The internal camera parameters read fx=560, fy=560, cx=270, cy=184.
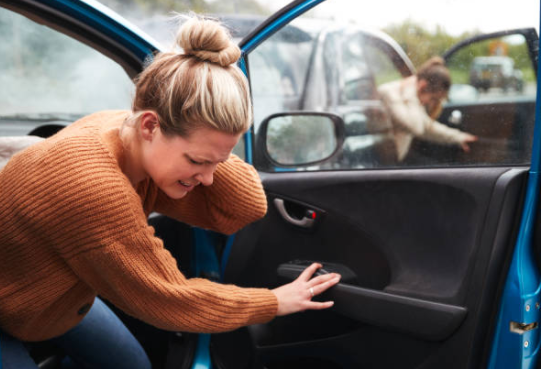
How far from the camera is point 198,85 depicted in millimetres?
1305

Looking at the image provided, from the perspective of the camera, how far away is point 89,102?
12.5 ft

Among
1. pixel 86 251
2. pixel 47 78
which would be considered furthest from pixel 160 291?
pixel 47 78

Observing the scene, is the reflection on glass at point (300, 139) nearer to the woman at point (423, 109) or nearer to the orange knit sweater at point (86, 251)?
the woman at point (423, 109)

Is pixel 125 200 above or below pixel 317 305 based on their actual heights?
above

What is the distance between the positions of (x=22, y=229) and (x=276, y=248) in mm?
911

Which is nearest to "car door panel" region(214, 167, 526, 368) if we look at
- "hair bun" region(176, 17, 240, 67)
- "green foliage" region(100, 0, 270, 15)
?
"hair bun" region(176, 17, 240, 67)

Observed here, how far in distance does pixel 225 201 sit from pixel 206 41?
1.79 ft

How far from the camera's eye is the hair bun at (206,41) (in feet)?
4.39

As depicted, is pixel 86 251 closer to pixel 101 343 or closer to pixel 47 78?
pixel 101 343

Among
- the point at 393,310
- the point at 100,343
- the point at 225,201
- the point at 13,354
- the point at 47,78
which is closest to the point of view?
the point at 13,354

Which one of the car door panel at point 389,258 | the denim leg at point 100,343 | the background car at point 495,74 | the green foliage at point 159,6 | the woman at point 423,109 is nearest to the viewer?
the car door panel at point 389,258

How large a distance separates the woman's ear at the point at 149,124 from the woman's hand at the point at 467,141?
34.5 inches

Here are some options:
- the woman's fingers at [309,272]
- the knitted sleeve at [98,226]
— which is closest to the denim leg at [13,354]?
the knitted sleeve at [98,226]

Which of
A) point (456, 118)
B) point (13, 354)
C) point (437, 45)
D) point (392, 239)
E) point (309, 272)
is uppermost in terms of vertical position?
point (437, 45)
